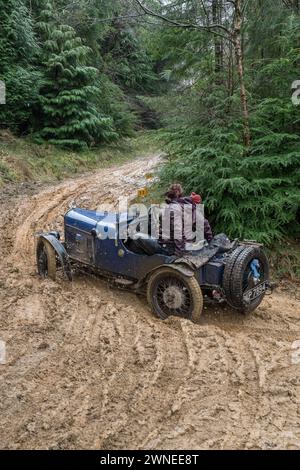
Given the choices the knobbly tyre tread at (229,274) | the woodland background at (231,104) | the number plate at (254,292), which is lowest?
the number plate at (254,292)

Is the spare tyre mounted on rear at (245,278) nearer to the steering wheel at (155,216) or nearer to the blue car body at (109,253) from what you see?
the blue car body at (109,253)

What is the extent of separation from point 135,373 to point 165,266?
5.30ft

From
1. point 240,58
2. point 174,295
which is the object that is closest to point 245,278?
point 174,295

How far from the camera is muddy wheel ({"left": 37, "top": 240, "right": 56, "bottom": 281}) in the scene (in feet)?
20.6

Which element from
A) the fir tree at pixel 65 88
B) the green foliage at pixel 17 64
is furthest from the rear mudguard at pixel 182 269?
the fir tree at pixel 65 88

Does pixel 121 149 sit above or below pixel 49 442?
above

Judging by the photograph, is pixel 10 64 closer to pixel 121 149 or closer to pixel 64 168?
pixel 64 168

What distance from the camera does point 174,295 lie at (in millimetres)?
5191

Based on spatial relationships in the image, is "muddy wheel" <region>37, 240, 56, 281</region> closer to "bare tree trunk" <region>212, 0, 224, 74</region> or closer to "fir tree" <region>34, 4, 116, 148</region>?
"bare tree trunk" <region>212, 0, 224, 74</region>

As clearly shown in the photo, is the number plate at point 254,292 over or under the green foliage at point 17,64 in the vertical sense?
under

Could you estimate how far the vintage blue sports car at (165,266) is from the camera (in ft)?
16.4

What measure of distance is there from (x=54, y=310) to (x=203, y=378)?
2297 millimetres

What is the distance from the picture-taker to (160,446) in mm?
2904

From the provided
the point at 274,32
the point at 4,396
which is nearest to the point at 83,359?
the point at 4,396
